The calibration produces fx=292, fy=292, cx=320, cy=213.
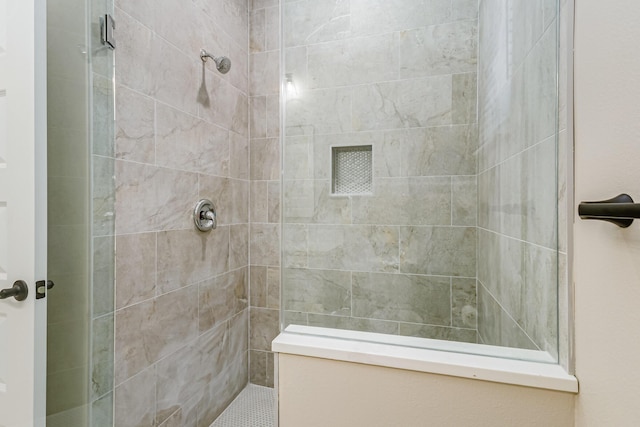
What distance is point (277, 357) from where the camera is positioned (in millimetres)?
795

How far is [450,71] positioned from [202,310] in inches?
64.0

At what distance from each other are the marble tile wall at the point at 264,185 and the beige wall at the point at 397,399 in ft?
3.70

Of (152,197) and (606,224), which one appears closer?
(606,224)

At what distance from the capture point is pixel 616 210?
414mm

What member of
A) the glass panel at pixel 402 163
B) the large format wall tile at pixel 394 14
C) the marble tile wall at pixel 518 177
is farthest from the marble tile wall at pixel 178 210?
the marble tile wall at pixel 518 177

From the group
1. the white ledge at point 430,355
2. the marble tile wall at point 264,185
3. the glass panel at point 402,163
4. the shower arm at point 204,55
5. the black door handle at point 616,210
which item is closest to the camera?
the black door handle at point 616,210

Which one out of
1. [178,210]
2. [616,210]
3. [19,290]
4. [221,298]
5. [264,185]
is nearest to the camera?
[616,210]

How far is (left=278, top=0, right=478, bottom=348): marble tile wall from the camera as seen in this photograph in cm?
123

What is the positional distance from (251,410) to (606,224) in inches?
72.3

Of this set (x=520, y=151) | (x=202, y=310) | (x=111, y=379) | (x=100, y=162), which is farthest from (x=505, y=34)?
(x=111, y=379)

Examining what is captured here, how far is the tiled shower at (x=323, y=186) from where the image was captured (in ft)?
3.30

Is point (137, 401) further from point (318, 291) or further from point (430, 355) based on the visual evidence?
point (430, 355)

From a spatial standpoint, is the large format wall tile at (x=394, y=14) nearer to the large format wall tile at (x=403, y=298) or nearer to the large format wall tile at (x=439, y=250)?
the large format wall tile at (x=439, y=250)

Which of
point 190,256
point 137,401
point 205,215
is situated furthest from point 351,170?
point 137,401
